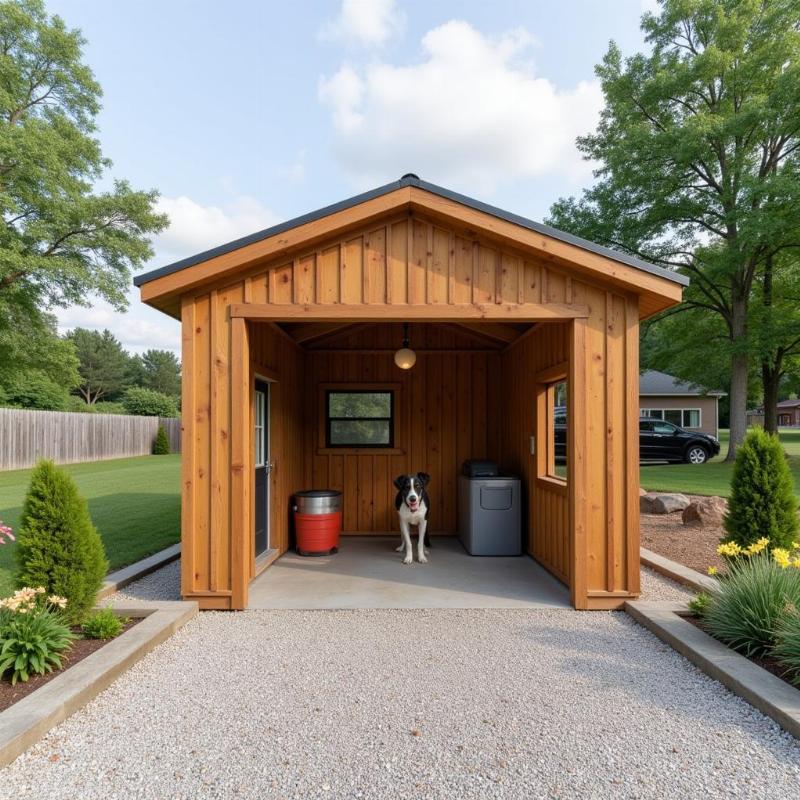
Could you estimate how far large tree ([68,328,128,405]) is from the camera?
49.8 m

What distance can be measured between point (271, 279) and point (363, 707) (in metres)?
3.32

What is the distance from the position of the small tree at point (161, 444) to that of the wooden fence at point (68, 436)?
0.71ft

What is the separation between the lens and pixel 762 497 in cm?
509

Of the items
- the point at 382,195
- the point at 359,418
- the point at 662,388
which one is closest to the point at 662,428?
the point at 662,388

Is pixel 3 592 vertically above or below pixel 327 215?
below

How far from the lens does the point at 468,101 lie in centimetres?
878

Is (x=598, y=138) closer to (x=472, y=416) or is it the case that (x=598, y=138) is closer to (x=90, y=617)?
(x=472, y=416)

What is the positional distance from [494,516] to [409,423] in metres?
1.90

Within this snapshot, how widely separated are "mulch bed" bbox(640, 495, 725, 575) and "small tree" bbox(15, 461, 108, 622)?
563 centimetres

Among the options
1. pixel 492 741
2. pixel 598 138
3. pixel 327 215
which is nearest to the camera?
pixel 492 741

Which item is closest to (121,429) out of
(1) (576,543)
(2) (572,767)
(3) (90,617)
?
(3) (90,617)

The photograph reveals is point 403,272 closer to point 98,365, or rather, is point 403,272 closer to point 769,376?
point 769,376

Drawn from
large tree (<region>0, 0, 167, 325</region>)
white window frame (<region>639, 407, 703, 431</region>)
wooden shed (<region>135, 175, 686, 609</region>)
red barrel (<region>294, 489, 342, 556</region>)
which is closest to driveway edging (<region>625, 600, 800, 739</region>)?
wooden shed (<region>135, 175, 686, 609</region>)

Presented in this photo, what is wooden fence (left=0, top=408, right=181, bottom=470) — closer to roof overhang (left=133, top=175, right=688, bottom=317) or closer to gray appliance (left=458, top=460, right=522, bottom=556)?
roof overhang (left=133, top=175, right=688, bottom=317)
